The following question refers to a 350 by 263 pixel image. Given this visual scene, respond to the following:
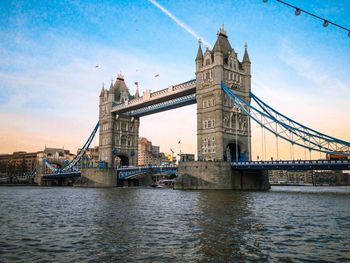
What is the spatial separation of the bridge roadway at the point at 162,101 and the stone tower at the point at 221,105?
5.35 metres

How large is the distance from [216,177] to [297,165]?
12.9 m

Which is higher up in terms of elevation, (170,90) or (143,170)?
(170,90)

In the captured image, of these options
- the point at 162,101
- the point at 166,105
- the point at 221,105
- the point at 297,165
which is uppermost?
the point at 162,101

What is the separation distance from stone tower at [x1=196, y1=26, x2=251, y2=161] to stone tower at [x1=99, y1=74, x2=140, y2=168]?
115 ft

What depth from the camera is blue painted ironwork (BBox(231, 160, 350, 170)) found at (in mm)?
51250

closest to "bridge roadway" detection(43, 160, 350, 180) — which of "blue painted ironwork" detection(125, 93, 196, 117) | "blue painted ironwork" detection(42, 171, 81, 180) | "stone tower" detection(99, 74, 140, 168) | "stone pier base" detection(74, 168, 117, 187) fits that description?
"blue painted ironwork" detection(125, 93, 196, 117)

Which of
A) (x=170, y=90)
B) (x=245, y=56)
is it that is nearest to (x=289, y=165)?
(x=245, y=56)

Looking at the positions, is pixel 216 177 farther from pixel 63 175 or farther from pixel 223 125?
pixel 63 175

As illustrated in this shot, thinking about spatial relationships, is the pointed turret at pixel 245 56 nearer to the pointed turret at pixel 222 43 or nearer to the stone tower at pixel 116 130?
the pointed turret at pixel 222 43

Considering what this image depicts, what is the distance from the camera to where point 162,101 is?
275ft

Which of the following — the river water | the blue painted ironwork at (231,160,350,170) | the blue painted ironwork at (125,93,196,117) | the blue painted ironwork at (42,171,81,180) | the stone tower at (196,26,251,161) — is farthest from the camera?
the blue painted ironwork at (42,171,81,180)

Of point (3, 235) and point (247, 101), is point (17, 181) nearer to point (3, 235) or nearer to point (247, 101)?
point (247, 101)

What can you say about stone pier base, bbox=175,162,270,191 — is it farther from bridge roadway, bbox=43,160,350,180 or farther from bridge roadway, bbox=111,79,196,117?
bridge roadway, bbox=111,79,196,117

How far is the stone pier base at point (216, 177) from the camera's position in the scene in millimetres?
59625
